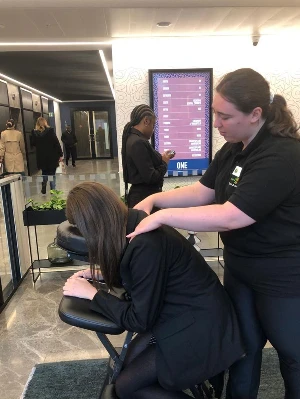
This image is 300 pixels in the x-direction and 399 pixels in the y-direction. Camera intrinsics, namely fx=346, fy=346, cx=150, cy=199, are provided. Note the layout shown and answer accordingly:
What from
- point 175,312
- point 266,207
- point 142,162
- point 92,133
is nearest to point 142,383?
point 175,312

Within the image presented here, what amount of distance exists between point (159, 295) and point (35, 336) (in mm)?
1473

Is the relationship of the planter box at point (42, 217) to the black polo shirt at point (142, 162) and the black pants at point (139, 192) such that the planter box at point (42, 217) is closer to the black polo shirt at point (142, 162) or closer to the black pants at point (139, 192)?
the black pants at point (139, 192)

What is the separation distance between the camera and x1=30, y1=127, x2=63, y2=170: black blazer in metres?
5.83

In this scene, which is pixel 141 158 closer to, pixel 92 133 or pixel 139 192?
pixel 139 192

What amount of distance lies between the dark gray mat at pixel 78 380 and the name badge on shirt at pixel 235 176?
108 centimetres

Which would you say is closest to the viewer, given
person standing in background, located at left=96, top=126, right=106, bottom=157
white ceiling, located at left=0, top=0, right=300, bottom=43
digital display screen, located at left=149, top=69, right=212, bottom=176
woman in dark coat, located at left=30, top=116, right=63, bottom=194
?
white ceiling, located at left=0, top=0, right=300, bottom=43

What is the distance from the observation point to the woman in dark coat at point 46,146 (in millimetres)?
5793

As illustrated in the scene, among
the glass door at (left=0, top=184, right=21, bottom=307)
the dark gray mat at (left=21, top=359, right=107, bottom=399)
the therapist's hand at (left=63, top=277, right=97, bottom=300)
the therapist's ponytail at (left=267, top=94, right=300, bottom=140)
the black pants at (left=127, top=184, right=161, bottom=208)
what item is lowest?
the dark gray mat at (left=21, top=359, right=107, bottom=399)

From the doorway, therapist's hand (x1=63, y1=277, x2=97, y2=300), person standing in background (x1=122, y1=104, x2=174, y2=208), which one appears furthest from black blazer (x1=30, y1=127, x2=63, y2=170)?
the doorway

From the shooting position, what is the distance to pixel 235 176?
3.76ft

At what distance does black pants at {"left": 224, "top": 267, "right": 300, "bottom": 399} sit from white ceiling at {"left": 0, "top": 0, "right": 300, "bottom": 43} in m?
2.11

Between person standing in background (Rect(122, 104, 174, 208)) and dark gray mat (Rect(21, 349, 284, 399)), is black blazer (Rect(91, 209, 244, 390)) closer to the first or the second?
dark gray mat (Rect(21, 349, 284, 399))

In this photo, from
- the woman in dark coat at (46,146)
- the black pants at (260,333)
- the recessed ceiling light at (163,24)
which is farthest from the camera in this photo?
the woman in dark coat at (46,146)

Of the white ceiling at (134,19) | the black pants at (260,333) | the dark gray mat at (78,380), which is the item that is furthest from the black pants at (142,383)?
the white ceiling at (134,19)
